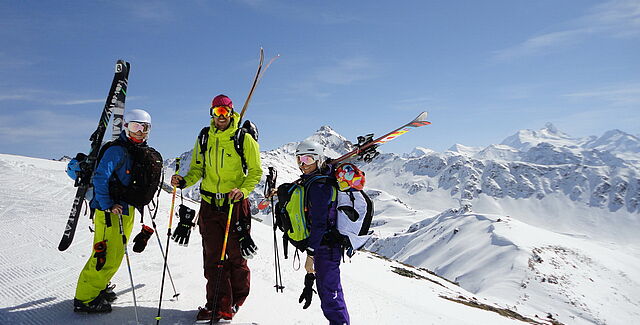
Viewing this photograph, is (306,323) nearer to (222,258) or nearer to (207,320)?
(207,320)

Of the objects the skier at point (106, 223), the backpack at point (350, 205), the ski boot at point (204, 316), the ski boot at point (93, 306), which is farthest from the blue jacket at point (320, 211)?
the ski boot at point (93, 306)

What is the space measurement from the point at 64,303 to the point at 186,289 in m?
1.85

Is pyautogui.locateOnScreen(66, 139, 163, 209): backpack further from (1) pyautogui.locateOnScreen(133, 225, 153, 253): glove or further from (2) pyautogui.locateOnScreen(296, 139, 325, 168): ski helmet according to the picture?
(2) pyautogui.locateOnScreen(296, 139, 325, 168): ski helmet

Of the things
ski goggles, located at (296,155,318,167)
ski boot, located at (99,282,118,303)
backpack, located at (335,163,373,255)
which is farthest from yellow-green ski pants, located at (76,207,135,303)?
backpack, located at (335,163,373,255)

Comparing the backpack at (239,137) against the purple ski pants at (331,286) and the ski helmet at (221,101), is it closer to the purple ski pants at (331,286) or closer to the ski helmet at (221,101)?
the ski helmet at (221,101)

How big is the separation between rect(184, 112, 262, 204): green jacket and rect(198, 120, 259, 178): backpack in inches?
1.8

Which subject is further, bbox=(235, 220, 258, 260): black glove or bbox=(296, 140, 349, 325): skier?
bbox=(235, 220, 258, 260): black glove

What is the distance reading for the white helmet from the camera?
5.47 metres

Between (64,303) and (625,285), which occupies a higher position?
(64,303)

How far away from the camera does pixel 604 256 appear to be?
96188 mm

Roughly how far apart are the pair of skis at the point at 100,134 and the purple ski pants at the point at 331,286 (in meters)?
4.02

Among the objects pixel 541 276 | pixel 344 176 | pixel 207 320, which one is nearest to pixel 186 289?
pixel 207 320

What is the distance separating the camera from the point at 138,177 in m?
5.43

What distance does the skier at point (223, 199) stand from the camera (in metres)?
5.36
